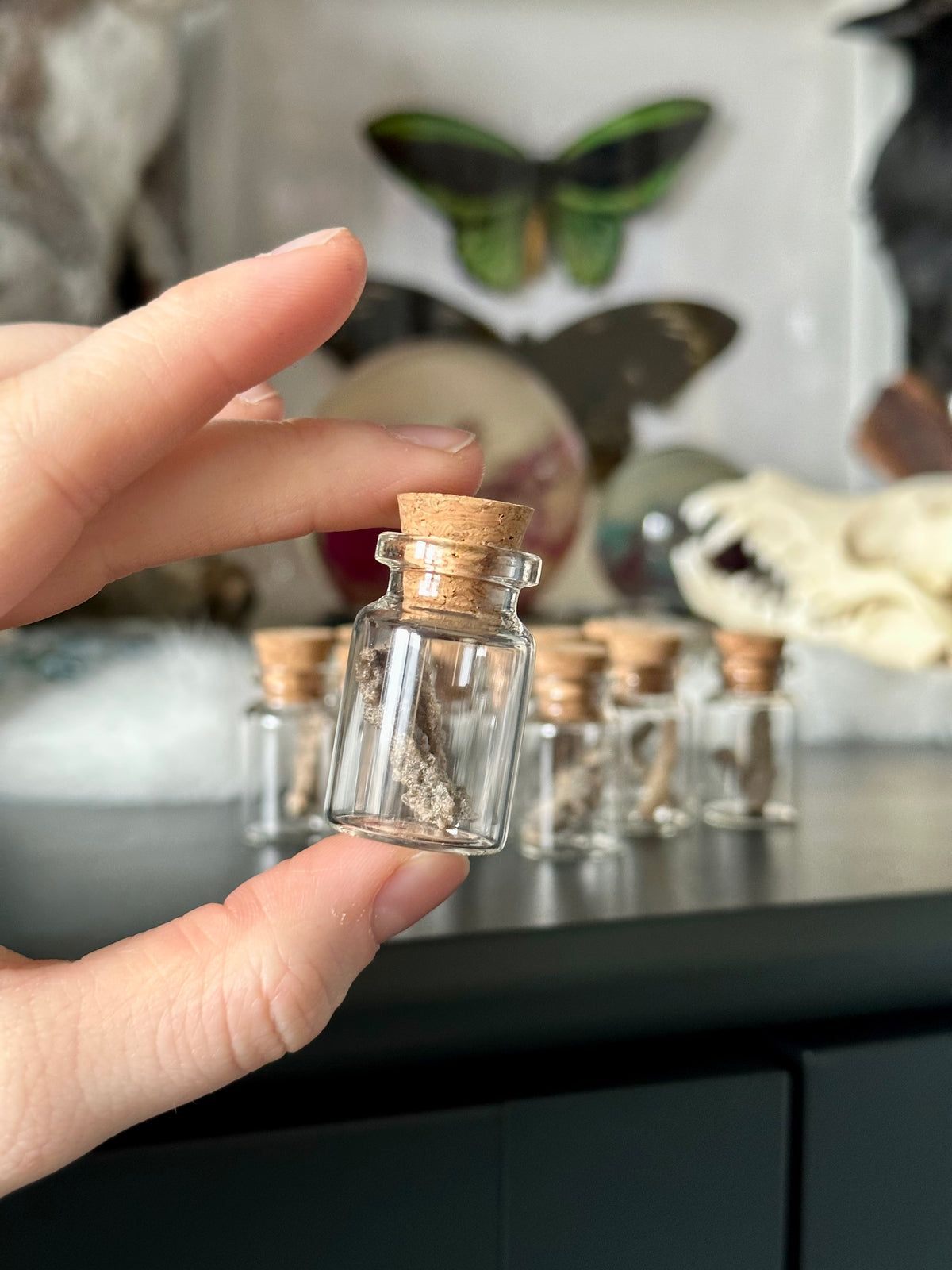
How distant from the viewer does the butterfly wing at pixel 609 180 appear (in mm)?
1259

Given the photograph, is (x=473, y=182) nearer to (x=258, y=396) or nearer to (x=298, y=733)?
(x=298, y=733)

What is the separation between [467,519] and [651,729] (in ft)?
1.62

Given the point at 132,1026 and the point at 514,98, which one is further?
the point at 514,98

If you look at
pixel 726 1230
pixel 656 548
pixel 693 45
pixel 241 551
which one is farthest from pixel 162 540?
pixel 693 45

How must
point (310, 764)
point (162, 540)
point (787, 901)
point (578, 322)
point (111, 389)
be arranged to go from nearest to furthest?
point (111, 389) → point (162, 540) → point (787, 901) → point (310, 764) → point (578, 322)

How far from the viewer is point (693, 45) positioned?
4.28 feet

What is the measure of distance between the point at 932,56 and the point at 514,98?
0.50 m

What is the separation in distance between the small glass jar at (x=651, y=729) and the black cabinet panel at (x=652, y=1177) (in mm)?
273

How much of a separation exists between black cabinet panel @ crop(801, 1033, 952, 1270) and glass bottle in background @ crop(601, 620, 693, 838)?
254mm

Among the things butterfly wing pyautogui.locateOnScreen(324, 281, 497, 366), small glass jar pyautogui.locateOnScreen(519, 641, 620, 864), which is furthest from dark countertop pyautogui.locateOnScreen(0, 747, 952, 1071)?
butterfly wing pyautogui.locateOnScreen(324, 281, 497, 366)

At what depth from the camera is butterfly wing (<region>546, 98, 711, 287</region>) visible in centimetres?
126

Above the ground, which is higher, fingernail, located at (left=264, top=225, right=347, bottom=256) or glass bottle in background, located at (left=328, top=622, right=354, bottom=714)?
fingernail, located at (left=264, top=225, right=347, bottom=256)

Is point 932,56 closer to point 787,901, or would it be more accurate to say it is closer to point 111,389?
point 787,901

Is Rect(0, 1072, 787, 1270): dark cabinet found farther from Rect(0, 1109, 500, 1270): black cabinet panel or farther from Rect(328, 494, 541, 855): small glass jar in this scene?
Rect(328, 494, 541, 855): small glass jar
